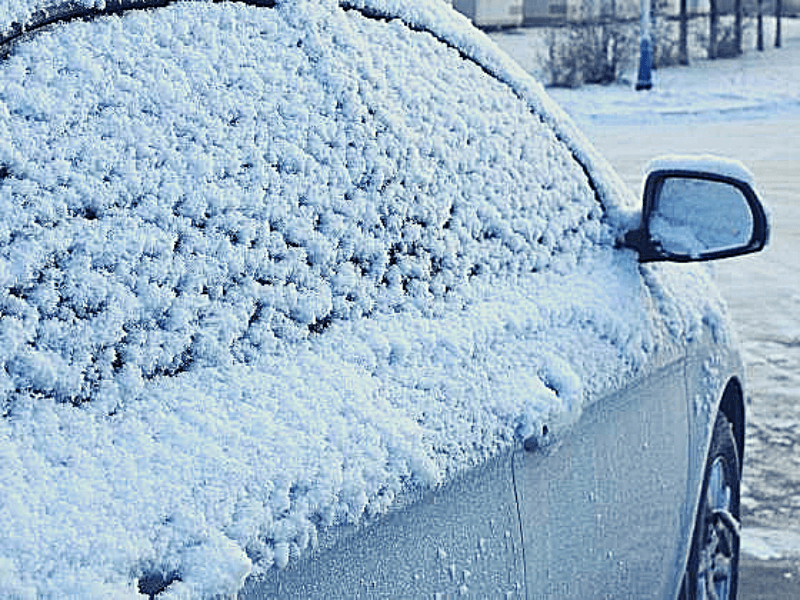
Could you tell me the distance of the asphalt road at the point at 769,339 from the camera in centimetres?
514

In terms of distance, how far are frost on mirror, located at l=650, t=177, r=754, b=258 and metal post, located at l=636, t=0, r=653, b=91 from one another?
24.2 meters

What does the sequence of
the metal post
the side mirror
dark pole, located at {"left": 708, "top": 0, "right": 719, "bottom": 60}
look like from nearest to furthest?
1. the side mirror
2. the metal post
3. dark pole, located at {"left": 708, "top": 0, "right": 719, "bottom": 60}

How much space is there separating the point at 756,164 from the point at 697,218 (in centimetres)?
1308

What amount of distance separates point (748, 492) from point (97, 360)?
394 cm

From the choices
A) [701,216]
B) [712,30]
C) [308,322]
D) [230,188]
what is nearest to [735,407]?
[701,216]

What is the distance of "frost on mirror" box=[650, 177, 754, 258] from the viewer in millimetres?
3172

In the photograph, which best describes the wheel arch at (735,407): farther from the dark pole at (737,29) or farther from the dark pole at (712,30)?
the dark pole at (737,29)

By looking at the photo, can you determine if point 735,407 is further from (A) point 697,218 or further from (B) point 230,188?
(B) point 230,188

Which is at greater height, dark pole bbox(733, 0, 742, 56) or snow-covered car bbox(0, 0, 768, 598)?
snow-covered car bbox(0, 0, 768, 598)

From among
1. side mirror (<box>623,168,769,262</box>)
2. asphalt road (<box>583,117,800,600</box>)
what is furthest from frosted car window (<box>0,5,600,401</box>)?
asphalt road (<box>583,117,800,600</box>)

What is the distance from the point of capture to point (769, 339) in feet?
26.6

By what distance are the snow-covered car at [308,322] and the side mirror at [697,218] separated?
33mm

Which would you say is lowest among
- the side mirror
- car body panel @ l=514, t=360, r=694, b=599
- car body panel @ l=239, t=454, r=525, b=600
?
car body panel @ l=514, t=360, r=694, b=599

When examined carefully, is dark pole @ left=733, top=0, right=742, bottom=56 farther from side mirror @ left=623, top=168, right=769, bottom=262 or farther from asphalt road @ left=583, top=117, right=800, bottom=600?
side mirror @ left=623, top=168, right=769, bottom=262
